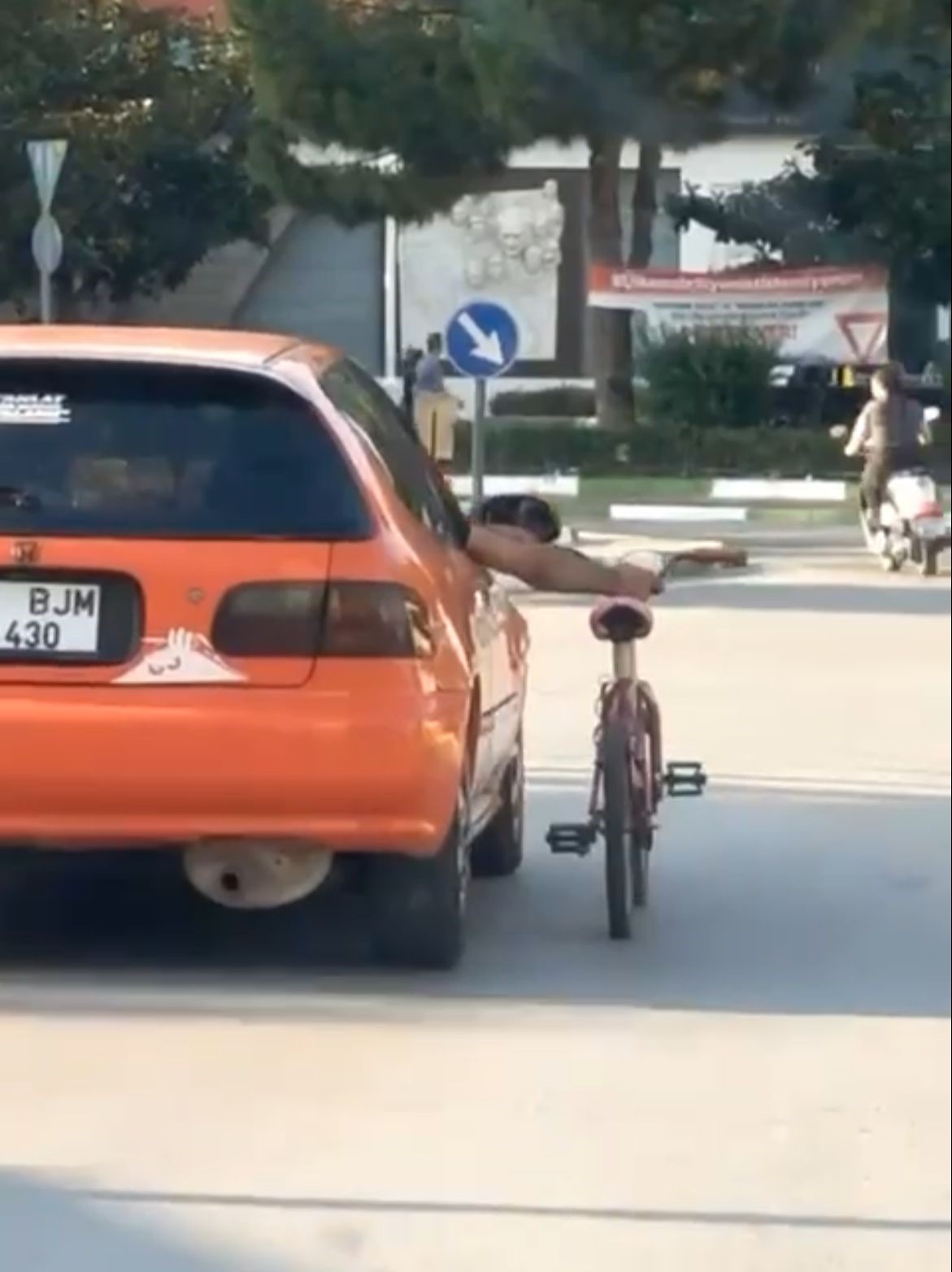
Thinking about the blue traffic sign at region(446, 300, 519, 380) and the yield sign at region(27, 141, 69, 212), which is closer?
the yield sign at region(27, 141, 69, 212)

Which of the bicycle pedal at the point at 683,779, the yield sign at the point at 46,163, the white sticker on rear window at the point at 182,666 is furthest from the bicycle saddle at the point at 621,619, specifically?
the yield sign at the point at 46,163

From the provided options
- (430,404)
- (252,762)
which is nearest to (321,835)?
(252,762)

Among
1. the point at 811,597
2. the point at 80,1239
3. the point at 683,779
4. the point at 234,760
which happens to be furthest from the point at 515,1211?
the point at 811,597

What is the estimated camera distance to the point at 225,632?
8.04 metres

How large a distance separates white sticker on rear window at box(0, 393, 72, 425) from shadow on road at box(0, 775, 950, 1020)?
1.25m

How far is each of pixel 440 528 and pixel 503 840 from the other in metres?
1.65

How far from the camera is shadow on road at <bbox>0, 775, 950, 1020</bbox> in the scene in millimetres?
8258

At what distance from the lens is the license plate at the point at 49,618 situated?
807 centimetres

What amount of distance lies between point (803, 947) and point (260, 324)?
228 centimetres

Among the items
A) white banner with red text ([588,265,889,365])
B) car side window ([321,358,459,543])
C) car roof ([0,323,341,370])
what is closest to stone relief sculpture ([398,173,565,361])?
white banner with red text ([588,265,889,365])

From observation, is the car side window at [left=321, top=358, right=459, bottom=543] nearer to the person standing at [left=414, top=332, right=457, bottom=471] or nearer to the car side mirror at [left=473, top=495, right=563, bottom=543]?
the car side mirror at [left=473, top=495, right=563, bottom=543]

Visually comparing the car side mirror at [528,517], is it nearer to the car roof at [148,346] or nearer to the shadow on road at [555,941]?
the car roof at [148,346]

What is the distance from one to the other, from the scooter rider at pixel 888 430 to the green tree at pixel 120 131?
9.18 ft

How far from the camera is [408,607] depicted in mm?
8086
